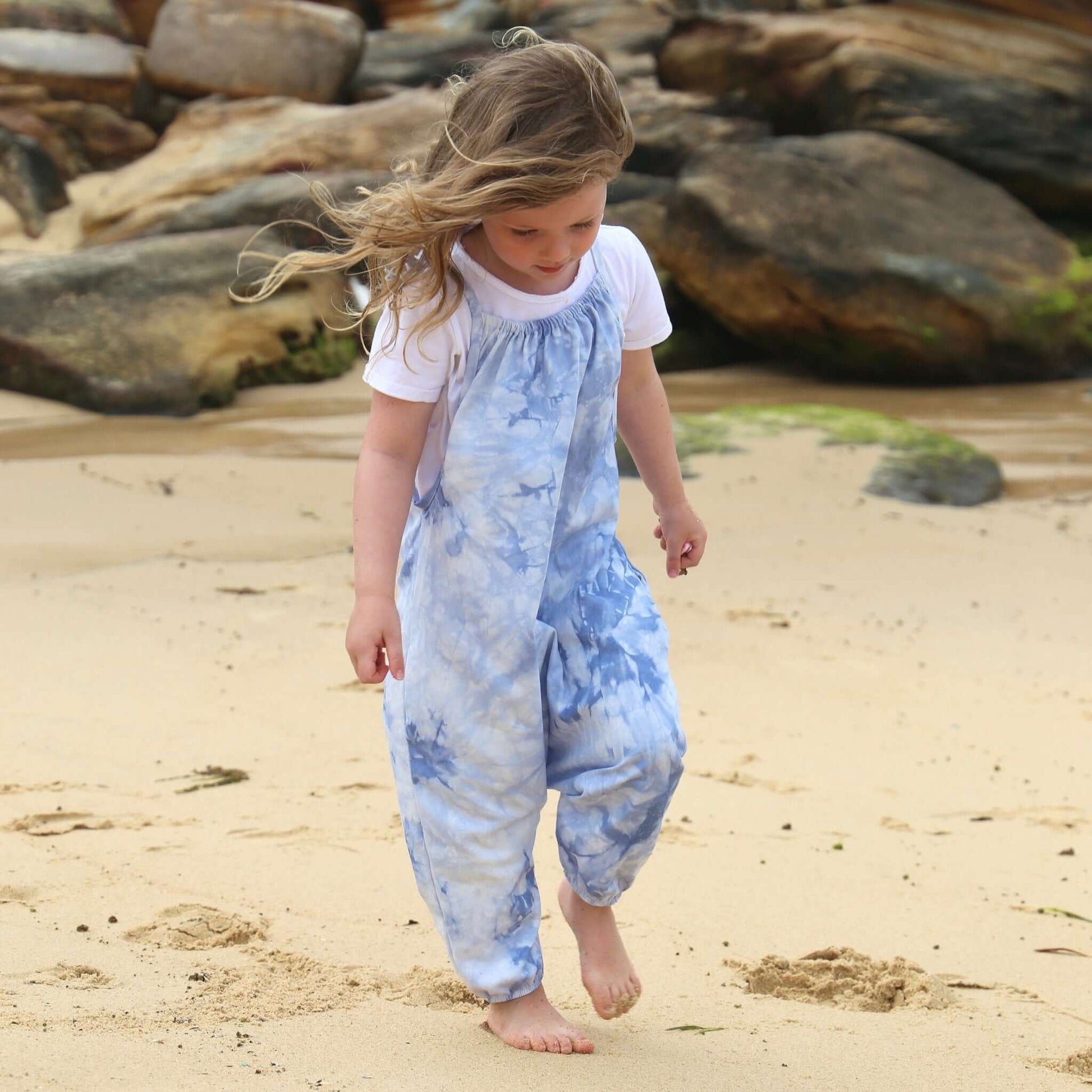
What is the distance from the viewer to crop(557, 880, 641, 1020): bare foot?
2.18 metres

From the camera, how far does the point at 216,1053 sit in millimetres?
1947

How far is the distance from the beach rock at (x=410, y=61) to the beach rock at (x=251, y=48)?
0.36 m

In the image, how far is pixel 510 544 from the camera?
2098 mm

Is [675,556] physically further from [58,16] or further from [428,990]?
[58,16]

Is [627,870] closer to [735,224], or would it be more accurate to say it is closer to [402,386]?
[402,386]

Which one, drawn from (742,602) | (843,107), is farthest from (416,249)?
(843,107)

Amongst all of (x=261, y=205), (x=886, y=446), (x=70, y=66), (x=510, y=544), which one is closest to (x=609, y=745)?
(x=510, y=544)

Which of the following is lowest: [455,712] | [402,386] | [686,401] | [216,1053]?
[686,401]

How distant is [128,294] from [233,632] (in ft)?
16.4

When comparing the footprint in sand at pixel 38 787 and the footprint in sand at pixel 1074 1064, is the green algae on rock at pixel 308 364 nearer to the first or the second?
the footprint in sand at pixel 38 787

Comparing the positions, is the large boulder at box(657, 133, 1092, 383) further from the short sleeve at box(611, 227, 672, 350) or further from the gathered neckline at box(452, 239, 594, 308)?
the gathered neckline at box(452, 239, 594, 308)

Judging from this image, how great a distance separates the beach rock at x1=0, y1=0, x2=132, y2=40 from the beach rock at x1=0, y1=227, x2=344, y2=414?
19.8ft

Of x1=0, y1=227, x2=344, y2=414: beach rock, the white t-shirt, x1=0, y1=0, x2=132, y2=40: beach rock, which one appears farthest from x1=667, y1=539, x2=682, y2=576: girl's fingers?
x1=0, y1=0, x2=132, y2=40: beach rock

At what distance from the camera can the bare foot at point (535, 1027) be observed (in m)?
2.12
